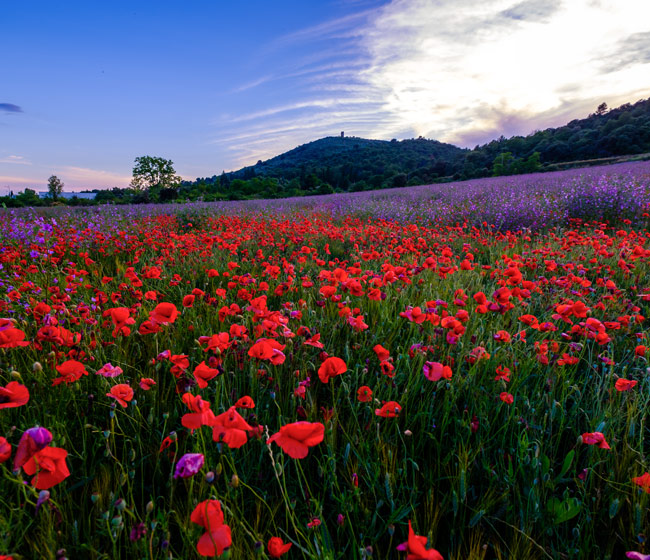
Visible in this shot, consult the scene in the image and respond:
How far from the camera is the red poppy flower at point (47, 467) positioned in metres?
0.73

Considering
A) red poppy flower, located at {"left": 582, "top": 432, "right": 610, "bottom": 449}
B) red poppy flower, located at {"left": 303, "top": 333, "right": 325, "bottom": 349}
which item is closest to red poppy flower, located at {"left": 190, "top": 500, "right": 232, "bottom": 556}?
red poppy flower, located at {"left": 303, "top": 333, "right": 325, "bottom": 349}

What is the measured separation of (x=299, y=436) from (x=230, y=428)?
18 centimetres

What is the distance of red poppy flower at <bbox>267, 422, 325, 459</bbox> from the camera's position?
0.72 metres

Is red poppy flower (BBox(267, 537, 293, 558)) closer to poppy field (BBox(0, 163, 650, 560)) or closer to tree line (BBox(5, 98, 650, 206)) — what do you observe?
poppy field (BBox(0, 163, 650, 560))

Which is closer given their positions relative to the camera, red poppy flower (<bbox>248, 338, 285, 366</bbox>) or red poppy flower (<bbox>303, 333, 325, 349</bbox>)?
red poppy flower (<bbox>248, 338, 285, 366</bbox>)

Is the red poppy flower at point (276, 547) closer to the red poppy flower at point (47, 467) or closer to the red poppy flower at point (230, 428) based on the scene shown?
the red poppy flower at point (230, 428)

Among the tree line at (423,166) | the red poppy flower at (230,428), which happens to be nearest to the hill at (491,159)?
the tree line at (423,166)

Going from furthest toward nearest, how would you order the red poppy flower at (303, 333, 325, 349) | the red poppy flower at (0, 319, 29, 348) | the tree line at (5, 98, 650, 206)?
the tree line at (5, 98, 650, 206)
the red poppy flower at (303, 333, 325, 349)
the red poppy flower at (0, 319, 29, 348)

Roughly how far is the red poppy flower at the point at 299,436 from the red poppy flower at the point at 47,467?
1.53 ft

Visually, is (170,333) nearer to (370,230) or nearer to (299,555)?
(299,555)

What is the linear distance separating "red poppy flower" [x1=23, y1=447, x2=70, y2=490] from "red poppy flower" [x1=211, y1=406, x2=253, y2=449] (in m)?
0.31

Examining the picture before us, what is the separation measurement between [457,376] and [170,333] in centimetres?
160

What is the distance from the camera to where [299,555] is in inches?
39.8

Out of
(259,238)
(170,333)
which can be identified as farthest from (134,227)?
(170,333)
